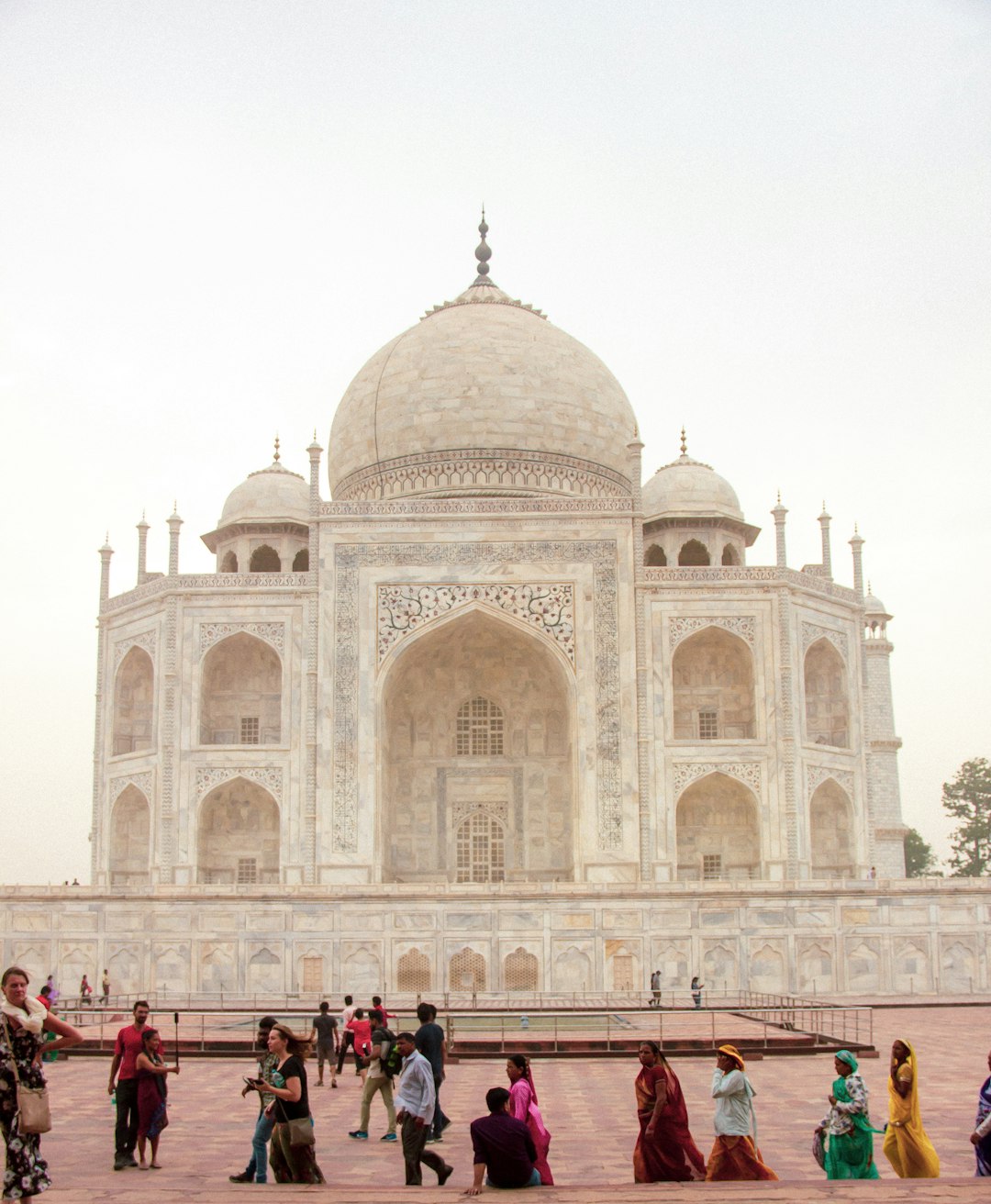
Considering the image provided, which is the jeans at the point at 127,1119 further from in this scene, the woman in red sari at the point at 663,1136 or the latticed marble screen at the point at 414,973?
the latticed marble screen at the point at 414,973

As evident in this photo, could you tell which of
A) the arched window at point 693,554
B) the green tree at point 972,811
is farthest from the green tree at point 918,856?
the arched window at point 693,554

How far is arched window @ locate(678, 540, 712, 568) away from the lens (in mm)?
30000

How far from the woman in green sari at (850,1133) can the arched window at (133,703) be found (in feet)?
73.1

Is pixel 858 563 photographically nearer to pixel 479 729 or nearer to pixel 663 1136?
pixel 479 729

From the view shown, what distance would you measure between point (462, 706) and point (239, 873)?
496cm

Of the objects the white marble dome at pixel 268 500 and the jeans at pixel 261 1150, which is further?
the white marble dome at pixel 268 500

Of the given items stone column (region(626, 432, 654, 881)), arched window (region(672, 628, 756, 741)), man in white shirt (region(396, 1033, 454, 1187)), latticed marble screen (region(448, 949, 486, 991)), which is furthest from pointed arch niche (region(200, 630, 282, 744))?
man in white shirt (region(396, 1033, 454, 1187))

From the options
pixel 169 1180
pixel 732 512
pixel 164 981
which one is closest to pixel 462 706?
pixel 732 512

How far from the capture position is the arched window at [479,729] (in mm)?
27984

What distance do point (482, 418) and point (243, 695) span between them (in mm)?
7210

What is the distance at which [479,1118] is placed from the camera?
22.7 ft

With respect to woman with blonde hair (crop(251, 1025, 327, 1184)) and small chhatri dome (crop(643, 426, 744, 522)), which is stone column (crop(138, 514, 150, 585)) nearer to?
small chhatri dome (crop(643, 426, 744, 522))

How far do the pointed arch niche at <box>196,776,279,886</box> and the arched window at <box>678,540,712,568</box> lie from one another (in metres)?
9.39

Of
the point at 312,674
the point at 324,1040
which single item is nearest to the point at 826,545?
the point at 312,674
